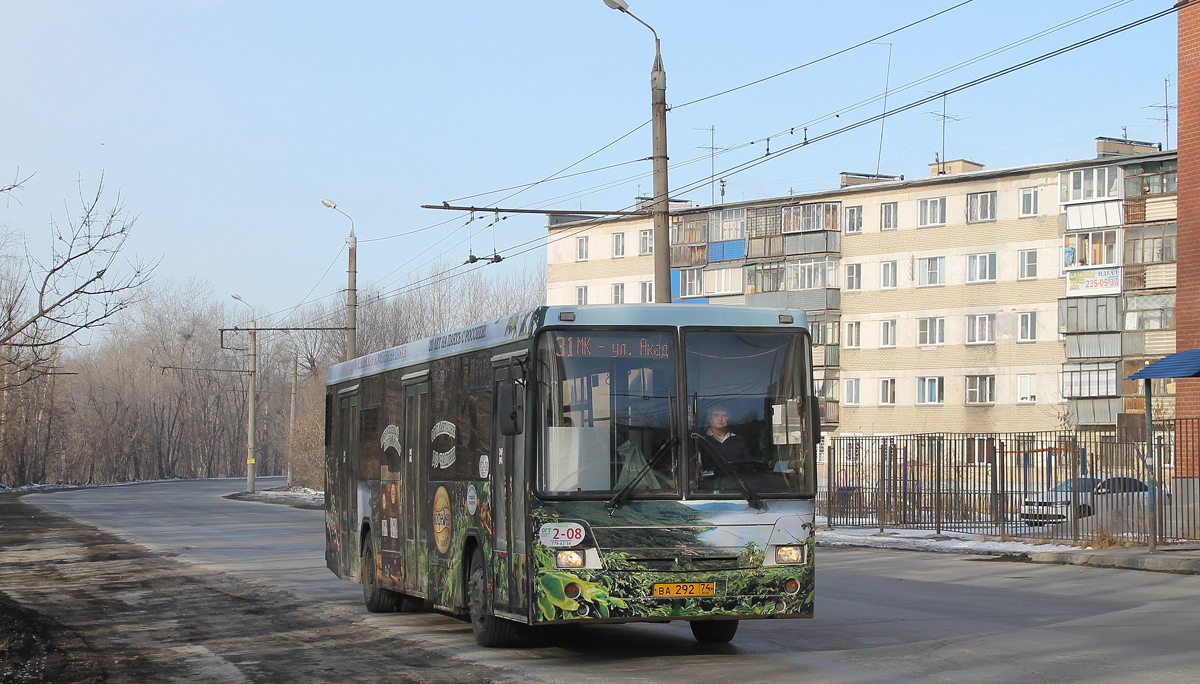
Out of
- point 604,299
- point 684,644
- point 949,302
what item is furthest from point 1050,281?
point 684,644

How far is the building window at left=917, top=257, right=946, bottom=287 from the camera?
60.0 m

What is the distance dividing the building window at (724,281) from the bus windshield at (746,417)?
54.7m

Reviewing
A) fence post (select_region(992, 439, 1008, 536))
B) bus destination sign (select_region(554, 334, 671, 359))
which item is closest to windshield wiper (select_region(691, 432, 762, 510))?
bus destination sign (select_region(554, 334, 671, 359))

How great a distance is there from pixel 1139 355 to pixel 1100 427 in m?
3.35

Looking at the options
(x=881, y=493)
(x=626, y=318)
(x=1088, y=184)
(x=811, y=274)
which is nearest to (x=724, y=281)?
(x=811, y=274)

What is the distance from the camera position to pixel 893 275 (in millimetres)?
61500

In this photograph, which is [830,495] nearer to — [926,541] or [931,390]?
[926,541]

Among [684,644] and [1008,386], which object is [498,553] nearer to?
[684,644]

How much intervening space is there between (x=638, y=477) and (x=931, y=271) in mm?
53138

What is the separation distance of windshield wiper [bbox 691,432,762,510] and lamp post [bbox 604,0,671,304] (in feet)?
29.9

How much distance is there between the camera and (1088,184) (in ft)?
181

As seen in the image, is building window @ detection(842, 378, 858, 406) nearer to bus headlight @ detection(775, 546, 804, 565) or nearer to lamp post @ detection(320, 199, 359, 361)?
lamp post @ detection(320, 199, 359, 361)

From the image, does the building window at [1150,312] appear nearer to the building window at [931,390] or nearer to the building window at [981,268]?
→ the building window at [981,268]

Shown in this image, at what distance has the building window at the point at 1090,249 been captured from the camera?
179 ft
